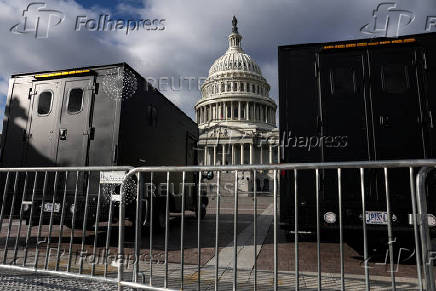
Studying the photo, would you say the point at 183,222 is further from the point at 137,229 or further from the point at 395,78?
the point at 395,78

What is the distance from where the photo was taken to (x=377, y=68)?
5078 mm

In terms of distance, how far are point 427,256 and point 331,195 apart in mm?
2436

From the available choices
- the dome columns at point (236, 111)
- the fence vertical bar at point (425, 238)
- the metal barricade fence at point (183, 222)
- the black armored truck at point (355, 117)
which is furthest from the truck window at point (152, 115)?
the dome columns at point (236, 111)

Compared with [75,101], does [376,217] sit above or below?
below

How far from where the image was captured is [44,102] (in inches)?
243

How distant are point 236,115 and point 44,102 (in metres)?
67.1

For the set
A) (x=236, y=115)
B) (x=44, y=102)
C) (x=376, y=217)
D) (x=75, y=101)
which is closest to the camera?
(x=376, y=217)

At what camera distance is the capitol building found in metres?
64.9

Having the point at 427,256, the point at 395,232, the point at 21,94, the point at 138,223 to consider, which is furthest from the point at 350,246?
the point at 21,94

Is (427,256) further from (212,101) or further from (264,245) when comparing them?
(212,101)

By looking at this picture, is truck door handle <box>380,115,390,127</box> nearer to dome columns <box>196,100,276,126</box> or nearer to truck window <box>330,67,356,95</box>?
truck window <box>330,67,356,95</box>

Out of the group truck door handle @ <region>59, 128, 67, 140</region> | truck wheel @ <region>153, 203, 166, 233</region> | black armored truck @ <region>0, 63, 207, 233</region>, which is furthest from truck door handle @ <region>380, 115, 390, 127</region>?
truck door handle @ <region>59, 128, 67, 140</region>

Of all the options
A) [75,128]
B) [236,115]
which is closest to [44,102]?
[75,128]

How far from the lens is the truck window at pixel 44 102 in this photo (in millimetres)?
6121
